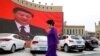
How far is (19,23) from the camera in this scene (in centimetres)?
4050

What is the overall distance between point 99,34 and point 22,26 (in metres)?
42.8

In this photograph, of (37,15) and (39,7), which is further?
(39,7)

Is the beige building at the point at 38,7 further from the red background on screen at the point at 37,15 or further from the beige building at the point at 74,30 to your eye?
the beige building at the point at 74,30

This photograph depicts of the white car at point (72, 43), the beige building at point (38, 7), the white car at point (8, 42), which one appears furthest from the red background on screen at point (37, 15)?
the white car at point (8, 42)

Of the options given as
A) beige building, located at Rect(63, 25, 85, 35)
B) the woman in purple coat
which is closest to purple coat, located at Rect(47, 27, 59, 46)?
the woman in purple coat

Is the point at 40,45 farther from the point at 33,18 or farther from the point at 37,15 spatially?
the point at 37,15

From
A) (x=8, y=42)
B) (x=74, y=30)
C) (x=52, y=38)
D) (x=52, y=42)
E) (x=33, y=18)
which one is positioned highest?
(x=33, y=18)

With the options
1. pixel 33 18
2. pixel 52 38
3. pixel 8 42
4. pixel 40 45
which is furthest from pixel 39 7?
pixel 52 38

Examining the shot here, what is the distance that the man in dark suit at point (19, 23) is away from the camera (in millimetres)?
36906

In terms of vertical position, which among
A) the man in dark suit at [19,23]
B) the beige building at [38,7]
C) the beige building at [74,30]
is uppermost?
the beige building at [38,7]

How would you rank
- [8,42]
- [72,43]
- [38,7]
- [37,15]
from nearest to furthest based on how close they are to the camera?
[8,42], [72,43], [37,15], [38,7]

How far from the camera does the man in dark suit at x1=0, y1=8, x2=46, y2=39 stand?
36.9m

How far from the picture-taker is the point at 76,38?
2197cm

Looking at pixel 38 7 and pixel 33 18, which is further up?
pixel 38 7
